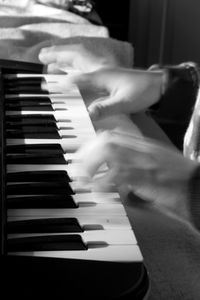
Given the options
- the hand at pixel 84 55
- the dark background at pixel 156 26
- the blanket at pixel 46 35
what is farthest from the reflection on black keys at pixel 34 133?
the dark background at pixel 156 26

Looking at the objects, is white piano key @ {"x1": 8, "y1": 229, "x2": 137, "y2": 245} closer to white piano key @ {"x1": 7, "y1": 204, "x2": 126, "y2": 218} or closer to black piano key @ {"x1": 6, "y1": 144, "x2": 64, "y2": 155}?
white piano key @ {"x1": 7, "y1": 204, "x2": 126, "y2": 218}

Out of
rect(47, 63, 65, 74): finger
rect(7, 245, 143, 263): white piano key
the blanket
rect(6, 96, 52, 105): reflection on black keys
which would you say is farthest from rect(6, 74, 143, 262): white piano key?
the blanket

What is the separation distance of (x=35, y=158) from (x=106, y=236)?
0.20m

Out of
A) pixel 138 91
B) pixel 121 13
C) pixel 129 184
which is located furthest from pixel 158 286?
pixel 121 13

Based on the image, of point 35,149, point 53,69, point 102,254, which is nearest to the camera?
point 102,254

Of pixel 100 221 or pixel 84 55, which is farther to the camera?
pixel 84 55

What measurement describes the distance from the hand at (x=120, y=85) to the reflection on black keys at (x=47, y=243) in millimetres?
475

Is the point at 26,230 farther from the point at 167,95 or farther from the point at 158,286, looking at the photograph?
the point at 167,95

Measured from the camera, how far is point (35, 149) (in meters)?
0.73

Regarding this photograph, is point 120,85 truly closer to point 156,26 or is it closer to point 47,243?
point 47,243

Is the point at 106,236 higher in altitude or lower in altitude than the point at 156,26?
higher

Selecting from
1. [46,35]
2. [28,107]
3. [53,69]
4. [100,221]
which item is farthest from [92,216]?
[46,35]

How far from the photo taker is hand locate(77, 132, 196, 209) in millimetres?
624

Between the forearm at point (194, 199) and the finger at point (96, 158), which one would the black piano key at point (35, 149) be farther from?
the forearm at point (194, 199)
